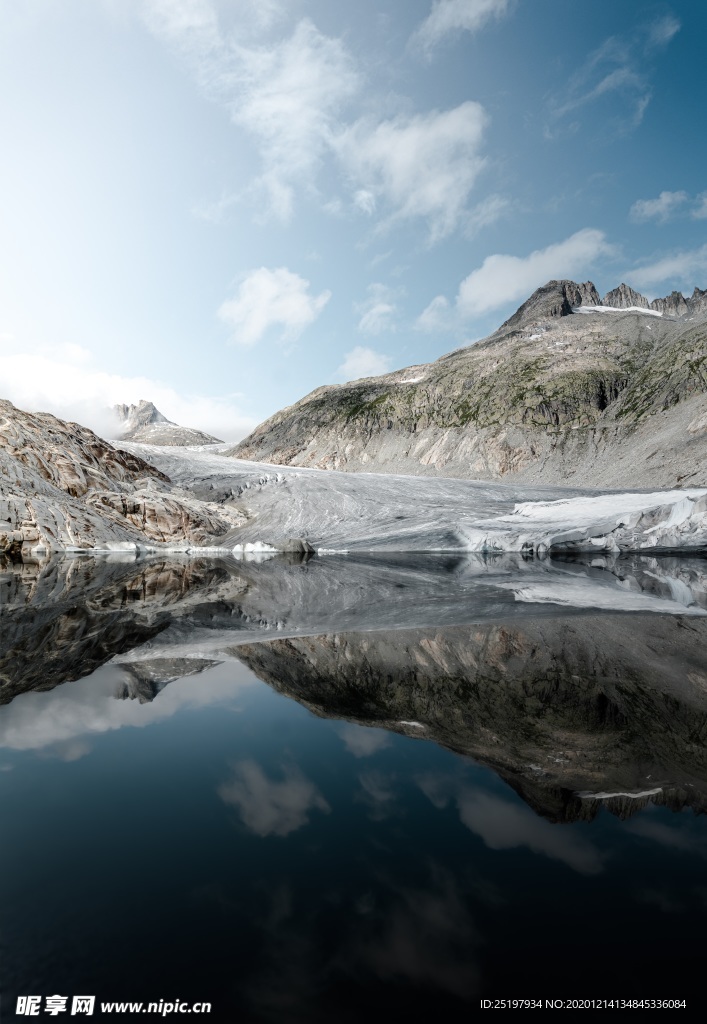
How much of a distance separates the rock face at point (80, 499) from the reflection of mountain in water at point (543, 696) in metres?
21.3

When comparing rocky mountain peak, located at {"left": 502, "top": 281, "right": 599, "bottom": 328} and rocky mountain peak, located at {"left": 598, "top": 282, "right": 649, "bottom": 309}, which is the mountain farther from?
rocky mountain peak, located at {"left": 598, "top": 282, "right": 649, "bottom": 309}

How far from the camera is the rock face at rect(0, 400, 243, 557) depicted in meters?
25.0

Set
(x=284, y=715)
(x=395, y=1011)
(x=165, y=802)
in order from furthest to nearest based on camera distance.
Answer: (x=284, y=715) < (x=165, y=802) < (x=395, y=1011)

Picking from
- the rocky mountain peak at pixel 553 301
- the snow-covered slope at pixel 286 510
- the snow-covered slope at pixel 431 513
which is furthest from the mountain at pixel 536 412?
the snow-covered slope at pixel 286 510

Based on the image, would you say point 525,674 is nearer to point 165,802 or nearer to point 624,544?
point 165,802

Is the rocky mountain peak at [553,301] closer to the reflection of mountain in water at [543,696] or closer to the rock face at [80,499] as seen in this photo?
the rock face at [80,499]

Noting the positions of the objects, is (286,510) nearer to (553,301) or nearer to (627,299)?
(553,301)

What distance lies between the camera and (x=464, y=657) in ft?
24.3

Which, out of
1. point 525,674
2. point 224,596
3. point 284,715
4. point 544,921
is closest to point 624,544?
point 224,596

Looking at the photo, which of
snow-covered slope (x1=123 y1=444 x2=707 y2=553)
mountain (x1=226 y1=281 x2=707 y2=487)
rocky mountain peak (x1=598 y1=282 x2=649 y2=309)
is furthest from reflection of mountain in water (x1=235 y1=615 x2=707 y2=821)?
rocky mountain peak (x1=598 y1=282 x2=649 y2=309)

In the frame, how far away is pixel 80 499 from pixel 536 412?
83.6 m

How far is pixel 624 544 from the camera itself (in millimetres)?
25438

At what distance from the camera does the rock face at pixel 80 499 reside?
25.0m

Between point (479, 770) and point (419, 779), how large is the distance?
0.50 metres
